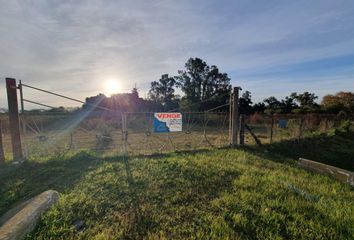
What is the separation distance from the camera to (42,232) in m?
→ 2.63

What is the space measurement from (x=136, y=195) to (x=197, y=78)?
145ft

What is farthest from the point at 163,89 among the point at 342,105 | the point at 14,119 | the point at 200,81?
the point at 14,119

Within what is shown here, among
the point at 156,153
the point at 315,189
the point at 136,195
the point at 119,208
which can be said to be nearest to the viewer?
the point at 119,208

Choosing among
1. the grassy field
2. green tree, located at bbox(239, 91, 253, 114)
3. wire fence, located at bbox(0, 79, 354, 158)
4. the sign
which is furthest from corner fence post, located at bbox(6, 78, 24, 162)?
green tree, located at bbox(239, 91, 253, 114)

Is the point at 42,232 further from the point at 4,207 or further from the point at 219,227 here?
the point at 219,227

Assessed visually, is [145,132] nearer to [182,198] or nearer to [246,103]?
[182,198]

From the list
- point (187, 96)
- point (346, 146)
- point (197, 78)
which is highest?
point (197, 78)

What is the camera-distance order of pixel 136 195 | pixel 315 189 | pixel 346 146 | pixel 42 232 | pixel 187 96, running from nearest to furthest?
pixel 42 232 → pixel 136 195 → pixel 315 189 → pixel 346 146 → pixel 187 96

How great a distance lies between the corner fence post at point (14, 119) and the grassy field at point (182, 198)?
44 centimetres

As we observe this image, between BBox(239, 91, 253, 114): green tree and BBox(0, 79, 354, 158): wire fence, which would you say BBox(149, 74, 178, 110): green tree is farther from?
BBox(0, 79, 354, 158): wire fence

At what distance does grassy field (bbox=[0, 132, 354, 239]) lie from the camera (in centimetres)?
263

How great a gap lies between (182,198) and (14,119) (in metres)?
5.14

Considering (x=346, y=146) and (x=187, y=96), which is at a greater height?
(x=187, y=96)

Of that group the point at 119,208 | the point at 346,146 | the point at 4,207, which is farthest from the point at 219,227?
the point at 346,146
